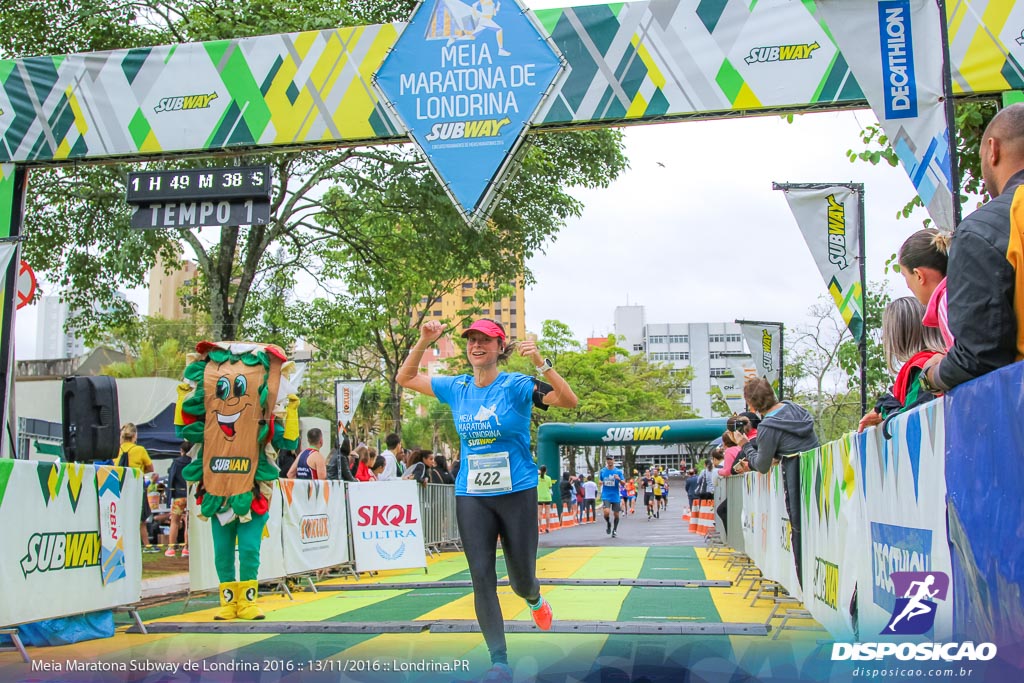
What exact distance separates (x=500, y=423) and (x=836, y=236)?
6.15 metres

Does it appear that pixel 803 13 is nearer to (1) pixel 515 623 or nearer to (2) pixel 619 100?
(2) pixel 619 100

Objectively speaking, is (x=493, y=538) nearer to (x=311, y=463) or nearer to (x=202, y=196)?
(x=202, y=196)

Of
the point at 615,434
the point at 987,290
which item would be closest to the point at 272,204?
the point at 987,290

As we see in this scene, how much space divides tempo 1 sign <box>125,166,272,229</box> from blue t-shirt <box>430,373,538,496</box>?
157 inches

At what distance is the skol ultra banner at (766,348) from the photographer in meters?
16.5

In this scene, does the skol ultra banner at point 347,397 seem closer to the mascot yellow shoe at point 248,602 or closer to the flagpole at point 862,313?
the flagpole at point 862,313

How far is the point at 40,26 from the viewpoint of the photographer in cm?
1508

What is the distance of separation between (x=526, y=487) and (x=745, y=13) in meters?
4.98

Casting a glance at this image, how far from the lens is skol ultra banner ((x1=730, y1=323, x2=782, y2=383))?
1645cm

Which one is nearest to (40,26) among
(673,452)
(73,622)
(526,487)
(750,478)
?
(73,622)

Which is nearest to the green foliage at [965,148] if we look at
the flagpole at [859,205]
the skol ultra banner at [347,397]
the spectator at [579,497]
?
the flagpole at [859,205]

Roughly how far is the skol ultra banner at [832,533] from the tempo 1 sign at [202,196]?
5161 millimetres

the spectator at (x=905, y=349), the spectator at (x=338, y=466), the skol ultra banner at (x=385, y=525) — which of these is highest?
the spectator at (x=905, y=349)

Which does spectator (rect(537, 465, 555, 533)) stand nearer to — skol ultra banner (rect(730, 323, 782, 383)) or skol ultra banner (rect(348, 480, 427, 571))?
skol ultra banner (rect(730, 323, 782, 383))
